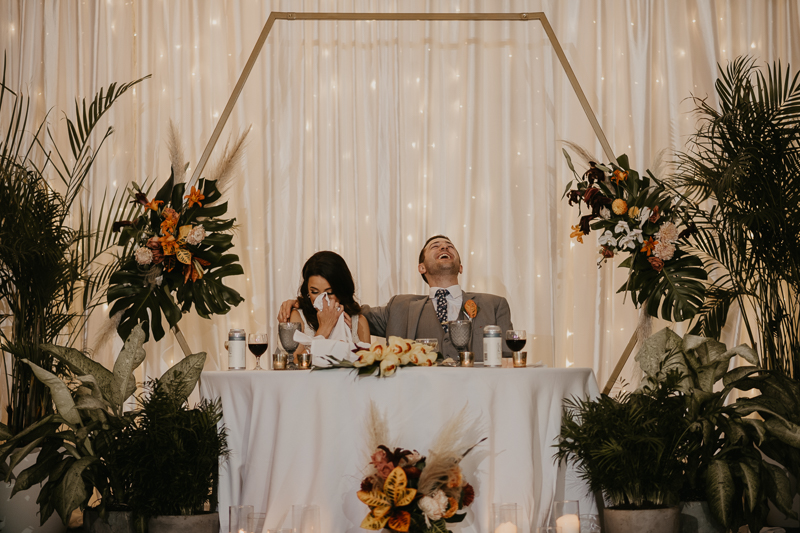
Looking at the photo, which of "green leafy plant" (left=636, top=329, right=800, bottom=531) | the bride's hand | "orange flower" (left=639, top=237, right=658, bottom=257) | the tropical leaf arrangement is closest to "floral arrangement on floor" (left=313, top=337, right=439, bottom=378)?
the bride's hand

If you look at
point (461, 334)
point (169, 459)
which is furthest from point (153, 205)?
point (461, 334)

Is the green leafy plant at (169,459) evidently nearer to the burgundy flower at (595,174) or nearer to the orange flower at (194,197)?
the orange flower at (194,197)

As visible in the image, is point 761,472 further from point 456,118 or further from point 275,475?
point 456,118

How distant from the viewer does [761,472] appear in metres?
2.52

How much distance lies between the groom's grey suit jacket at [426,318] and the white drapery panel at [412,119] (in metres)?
0.46

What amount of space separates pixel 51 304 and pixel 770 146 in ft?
10.0

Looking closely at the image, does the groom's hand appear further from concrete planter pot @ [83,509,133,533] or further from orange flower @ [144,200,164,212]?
concrete planter pot @ [83,509,133,533]

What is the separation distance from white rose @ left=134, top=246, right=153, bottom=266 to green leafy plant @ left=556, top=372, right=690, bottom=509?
1744 mm

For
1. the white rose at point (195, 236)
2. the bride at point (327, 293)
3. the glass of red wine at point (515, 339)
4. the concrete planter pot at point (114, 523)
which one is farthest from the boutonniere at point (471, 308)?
the concrete planter pot at point (114, 523)

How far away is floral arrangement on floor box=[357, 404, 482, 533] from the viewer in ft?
7.10

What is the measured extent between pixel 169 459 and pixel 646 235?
2.12 metres

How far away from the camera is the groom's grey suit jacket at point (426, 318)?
3725 mm

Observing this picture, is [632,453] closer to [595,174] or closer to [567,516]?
[567,516]

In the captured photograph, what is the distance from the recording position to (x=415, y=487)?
2215 millimetres
